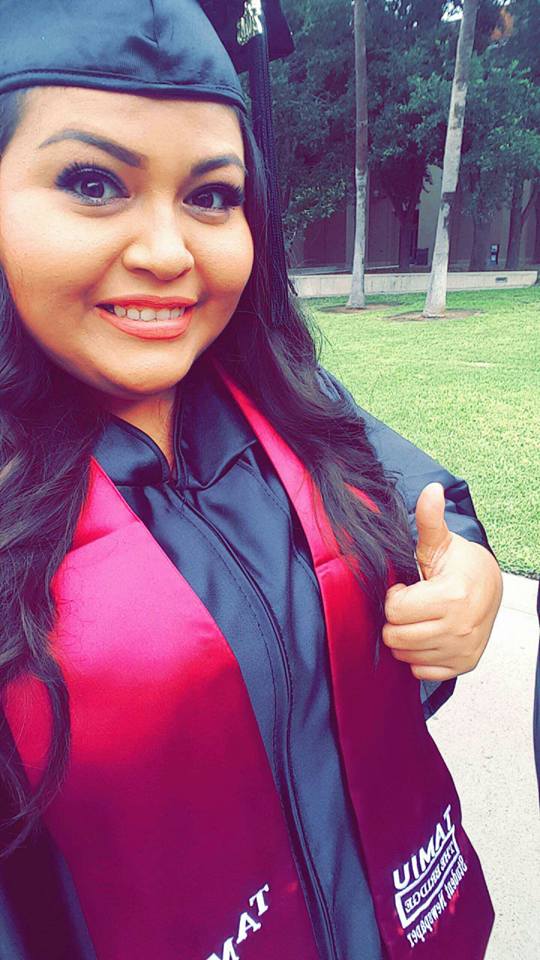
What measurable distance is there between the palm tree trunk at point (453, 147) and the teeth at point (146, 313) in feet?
36.9

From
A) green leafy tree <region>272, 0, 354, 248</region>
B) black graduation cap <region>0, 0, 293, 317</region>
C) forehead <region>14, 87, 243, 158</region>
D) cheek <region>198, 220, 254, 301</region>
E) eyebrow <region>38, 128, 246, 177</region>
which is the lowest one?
cheek <region>198, 220, 254, 301</region>

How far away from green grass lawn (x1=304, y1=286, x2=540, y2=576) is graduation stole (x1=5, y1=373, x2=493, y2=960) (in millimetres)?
803

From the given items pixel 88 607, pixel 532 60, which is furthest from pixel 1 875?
pixel 532 60

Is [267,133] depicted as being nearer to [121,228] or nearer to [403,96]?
[121,228]

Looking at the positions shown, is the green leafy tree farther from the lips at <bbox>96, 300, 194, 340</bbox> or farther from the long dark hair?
the lips at <bbox>96, 300, 194, 340</bbox>

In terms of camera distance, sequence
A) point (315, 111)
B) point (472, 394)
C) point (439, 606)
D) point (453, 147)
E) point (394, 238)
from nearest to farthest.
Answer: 1. point (439, 606)
2. point (472, 394)
3. point (453, 147)
4. point (315, 111)
5. point (394, 238)

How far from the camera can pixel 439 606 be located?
3.40ft

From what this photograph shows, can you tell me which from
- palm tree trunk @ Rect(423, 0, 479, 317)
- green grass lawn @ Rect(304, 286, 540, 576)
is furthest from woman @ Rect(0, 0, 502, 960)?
palm tree trunk @ Rect(423, 0, 479, 317)

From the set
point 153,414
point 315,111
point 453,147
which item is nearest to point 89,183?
point 153,414

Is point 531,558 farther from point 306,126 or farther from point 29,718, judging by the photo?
→ point 306,126

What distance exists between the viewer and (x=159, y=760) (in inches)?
33.7

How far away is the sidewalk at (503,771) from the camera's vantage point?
66.6 inches

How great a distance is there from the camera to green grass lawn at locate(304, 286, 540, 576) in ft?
13.0

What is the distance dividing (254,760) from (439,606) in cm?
35
